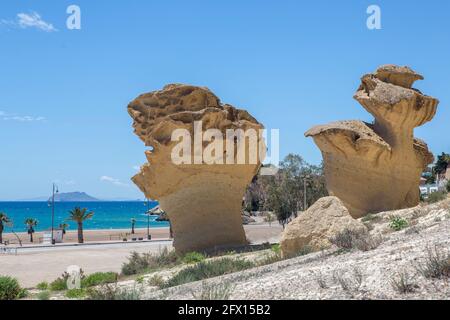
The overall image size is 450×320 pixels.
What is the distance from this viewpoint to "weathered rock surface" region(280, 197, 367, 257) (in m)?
13.5

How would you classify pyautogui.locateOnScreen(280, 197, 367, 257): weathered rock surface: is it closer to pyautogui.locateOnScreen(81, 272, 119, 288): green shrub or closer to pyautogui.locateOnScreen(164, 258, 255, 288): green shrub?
pyautogui.locateOnScreen(164, 258, 255, 288): green shrub

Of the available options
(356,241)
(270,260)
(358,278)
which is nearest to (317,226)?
(270,260)

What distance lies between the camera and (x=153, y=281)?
520 inches

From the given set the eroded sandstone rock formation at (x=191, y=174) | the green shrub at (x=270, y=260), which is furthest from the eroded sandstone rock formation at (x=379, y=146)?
the green shrub at (x=270, y=260)

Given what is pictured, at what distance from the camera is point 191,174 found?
2058 centimetres

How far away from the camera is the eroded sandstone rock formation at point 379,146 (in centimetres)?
2084

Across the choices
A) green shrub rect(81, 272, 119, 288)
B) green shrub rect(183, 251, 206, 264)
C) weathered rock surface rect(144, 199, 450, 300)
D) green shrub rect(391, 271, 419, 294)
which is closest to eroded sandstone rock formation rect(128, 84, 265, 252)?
green shrub rect(183, 251, 206, 264)

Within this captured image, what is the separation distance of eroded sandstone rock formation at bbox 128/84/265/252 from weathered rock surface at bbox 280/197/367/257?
6911 millimetres

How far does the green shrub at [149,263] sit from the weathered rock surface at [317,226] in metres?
6.33

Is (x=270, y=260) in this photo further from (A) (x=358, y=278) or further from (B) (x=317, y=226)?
(A) (x=358, y=278)

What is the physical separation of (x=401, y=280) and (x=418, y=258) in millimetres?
1524

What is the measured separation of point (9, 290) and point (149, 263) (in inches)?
299
